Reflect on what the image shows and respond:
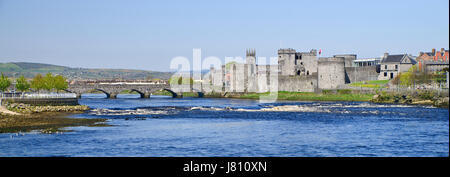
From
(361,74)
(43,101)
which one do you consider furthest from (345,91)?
(43,101)

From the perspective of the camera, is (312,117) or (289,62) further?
(289,62)

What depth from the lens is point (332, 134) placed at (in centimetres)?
3550

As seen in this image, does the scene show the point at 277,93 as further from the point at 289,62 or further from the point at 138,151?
the point at 138,151

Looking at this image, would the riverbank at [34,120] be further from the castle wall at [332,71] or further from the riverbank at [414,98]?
the castle wall at [332,71]

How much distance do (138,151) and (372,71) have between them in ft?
272

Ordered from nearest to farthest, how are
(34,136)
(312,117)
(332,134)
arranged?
(34,136) → (332,134) → (312,117)

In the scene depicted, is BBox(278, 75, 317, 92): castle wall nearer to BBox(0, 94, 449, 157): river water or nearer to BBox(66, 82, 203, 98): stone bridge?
BBox(66, 82, 203, 98): stone bridge

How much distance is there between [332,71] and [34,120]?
6851 cm

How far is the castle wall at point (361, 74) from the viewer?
103 meters

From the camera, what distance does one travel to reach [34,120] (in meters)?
42.4

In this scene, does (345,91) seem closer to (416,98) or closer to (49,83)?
(416,98)

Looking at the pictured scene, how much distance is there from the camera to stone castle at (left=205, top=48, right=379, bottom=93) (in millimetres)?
101688
